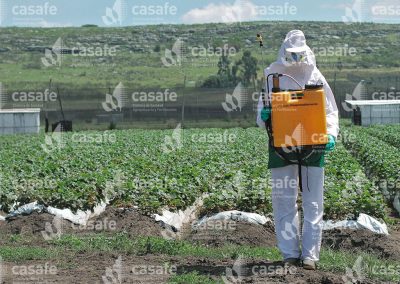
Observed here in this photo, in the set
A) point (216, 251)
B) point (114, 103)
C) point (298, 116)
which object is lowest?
point (216, 251)

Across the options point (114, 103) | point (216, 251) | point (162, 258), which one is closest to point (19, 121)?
point (114, 103)

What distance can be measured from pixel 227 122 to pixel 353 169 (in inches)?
1155

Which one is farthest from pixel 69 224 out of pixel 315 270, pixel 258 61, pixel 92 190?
pixel 258 61

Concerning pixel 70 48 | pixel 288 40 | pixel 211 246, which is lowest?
pixel 211 246

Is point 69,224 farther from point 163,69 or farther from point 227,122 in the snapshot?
point 163,69

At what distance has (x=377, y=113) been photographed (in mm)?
37438

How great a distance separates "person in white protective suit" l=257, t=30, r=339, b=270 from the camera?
26.8 ft

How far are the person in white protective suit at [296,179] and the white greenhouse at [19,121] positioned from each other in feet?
96.9

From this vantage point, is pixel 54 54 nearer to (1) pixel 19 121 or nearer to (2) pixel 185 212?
(1) pixel 19 121

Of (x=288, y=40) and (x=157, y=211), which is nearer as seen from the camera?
(x=288, y=40)

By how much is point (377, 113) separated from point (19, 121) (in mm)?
16154

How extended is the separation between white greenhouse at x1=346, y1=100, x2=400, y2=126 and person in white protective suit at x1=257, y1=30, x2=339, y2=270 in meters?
29.4

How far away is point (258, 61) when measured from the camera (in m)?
81.1

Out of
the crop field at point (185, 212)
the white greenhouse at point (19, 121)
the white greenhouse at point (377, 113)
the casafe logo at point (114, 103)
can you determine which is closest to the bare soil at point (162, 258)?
the crop field at point (185, 212)
